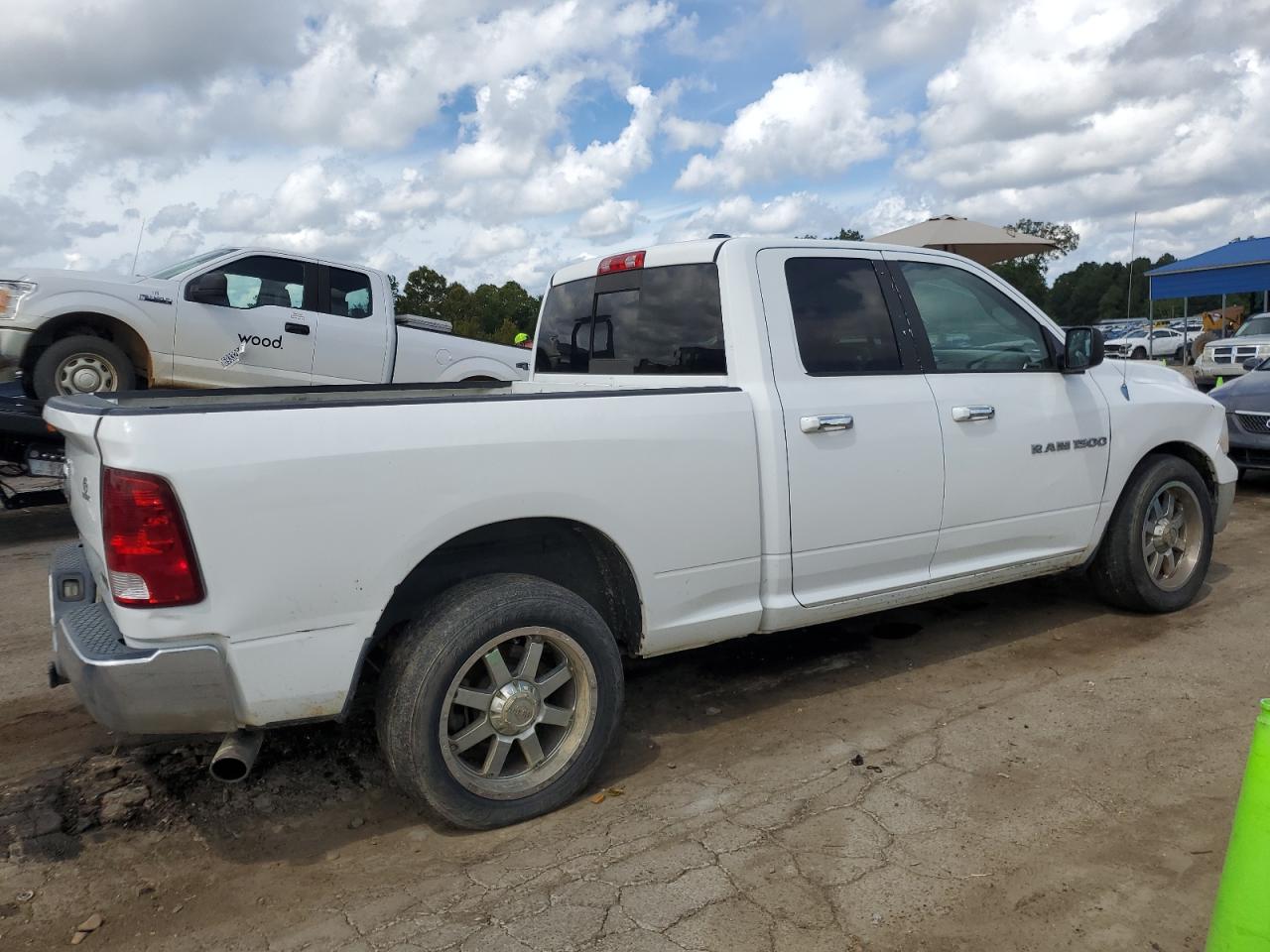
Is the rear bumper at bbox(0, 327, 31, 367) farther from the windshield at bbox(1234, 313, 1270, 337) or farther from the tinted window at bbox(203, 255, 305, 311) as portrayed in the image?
the windshield at bbox(1234, 313, 1270, 337)

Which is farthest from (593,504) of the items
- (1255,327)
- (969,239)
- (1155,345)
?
(1155,345)

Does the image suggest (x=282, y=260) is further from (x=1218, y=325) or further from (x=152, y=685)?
(x=1218, y=325)

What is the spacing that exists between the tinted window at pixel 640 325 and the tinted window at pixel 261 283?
5.12m

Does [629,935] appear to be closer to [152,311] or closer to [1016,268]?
[152,311]

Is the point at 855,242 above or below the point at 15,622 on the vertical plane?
above

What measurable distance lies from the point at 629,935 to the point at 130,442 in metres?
1.85

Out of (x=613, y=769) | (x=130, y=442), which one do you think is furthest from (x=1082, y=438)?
(x=130, y=442)

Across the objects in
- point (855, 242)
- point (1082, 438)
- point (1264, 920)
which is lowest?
point (1264, 920)

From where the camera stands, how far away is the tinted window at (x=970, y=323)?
441 centimetres

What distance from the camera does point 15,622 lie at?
5.65 meters

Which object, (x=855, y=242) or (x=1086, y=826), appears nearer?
(x=1086, y=826)

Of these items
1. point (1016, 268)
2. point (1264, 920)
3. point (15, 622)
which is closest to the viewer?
point (1264, 920)

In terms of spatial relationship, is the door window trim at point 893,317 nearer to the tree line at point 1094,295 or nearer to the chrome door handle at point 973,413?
the chrome door handle at point 973,413

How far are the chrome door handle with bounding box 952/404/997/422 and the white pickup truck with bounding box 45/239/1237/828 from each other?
0.01 metres
